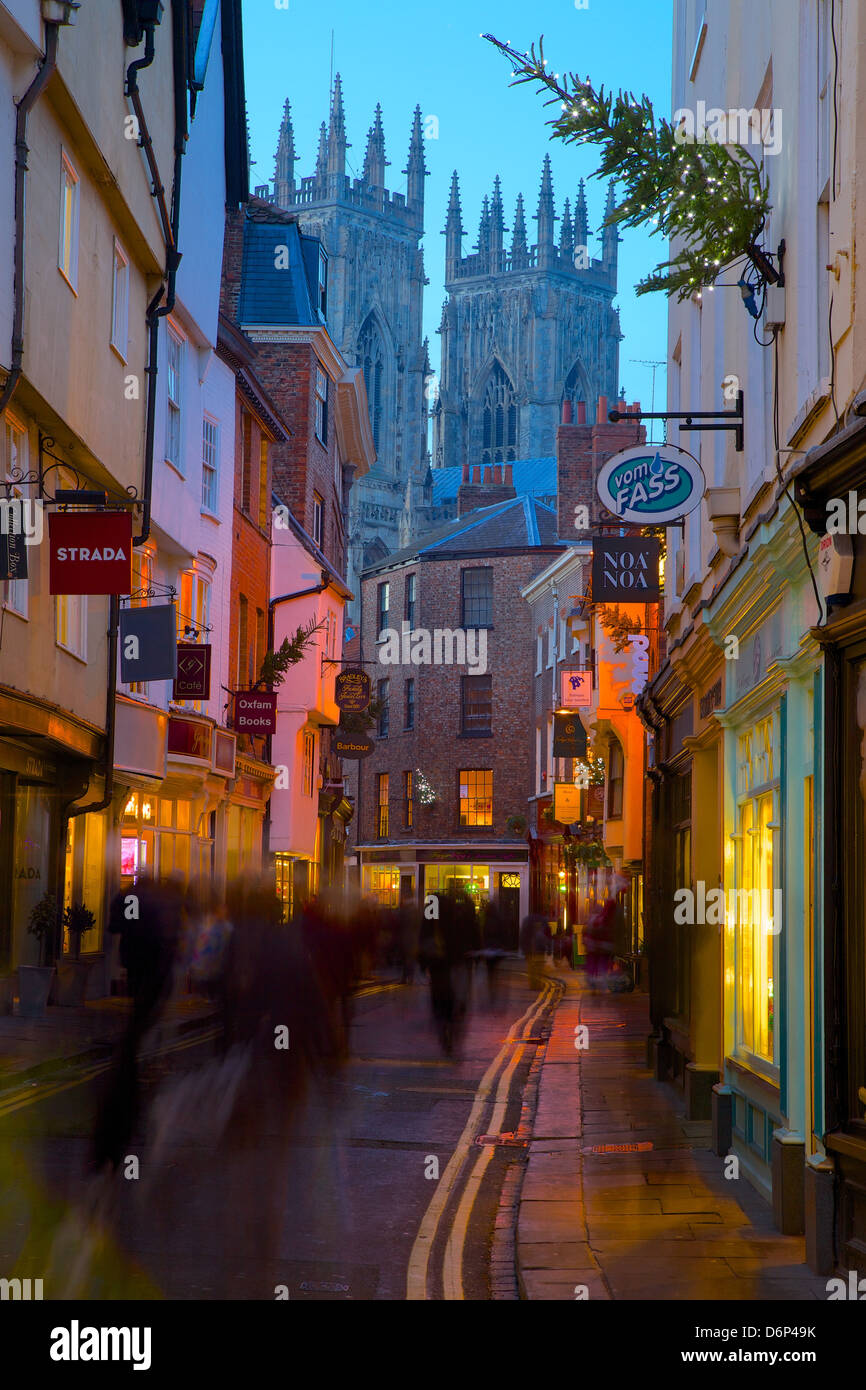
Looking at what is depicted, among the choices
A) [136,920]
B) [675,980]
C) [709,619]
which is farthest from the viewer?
[675,980]

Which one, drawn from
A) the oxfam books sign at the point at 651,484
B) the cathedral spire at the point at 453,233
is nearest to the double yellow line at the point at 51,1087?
the oxfam books sign at the point at 651,484

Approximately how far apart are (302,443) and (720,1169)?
3058 cm

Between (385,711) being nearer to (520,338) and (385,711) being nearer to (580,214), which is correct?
(520,338)

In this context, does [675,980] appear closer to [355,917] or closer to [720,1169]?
[720,1169]

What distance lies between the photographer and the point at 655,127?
9.53 meters

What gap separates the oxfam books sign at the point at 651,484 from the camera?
45.0ft

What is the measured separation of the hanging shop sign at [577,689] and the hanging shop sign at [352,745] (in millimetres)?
5048

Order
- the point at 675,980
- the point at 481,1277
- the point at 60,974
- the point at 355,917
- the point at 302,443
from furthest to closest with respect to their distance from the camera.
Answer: the point at 302,443, the point at 355,917, the point at 60,974, the point at 675,980, the point at 481,1277

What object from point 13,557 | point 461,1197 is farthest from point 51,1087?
point 461,1197

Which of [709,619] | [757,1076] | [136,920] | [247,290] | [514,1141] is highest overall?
[247,290]

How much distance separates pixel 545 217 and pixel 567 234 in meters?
2.54

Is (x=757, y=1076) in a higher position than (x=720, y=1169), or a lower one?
higher

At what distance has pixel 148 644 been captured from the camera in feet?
66.5
